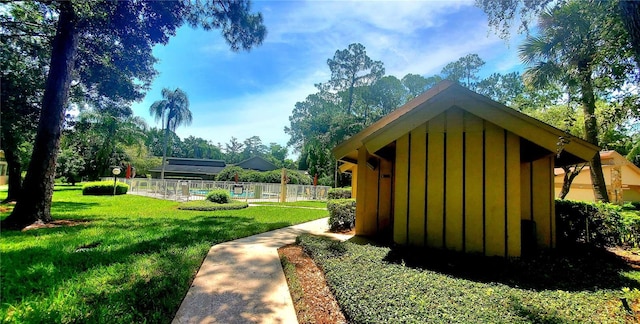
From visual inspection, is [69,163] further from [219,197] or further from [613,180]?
[613,180]

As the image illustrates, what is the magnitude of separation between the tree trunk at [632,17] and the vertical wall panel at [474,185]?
198 cm

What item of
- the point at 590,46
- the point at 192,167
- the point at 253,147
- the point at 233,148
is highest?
the point at 253,147

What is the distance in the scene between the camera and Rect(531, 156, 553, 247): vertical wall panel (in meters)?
5.82

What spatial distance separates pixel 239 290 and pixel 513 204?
4528 millimetres

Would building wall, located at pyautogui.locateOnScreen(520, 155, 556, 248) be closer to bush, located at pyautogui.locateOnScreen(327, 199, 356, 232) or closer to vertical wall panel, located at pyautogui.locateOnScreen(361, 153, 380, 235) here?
vertical wall panel, located at pyautogui.locateOnScreen(361, 153, 380, 235)

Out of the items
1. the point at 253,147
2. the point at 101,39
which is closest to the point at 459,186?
the point at 101,39

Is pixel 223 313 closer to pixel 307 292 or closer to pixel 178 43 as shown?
pixel 307 292

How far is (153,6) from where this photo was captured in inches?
339

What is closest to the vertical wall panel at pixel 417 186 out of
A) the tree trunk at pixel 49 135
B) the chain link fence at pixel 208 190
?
the tree trunk at pixel 49 135

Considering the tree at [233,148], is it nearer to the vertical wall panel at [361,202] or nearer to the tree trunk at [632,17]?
the vertical wall panel at [361,202]

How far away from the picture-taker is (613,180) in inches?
591

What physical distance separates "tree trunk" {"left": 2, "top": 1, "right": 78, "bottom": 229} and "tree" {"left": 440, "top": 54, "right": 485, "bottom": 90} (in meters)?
33.3

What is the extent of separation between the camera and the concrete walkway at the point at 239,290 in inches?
116

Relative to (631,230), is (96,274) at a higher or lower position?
lower
